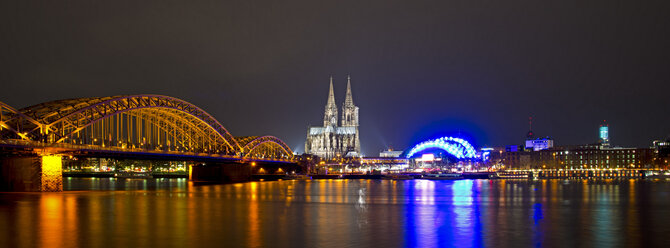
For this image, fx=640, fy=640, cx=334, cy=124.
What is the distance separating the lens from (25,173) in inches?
2352

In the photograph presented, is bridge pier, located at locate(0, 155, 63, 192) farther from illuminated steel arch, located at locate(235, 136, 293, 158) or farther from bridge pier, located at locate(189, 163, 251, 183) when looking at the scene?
illuminated steel arch, located at locate(235, 136, 293, 158)

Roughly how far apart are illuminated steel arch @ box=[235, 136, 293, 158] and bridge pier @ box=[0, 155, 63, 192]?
73.0 meters

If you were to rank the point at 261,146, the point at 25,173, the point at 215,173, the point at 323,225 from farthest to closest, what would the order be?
1. the point at 261,146
2. the point at 215,173
3. the point at 25,173
4. the point at 323,225

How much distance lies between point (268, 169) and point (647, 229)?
13876cm

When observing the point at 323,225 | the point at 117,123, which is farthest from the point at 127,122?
the point at 323,225

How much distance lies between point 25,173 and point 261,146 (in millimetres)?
103510

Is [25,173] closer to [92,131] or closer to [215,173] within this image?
[92,131]

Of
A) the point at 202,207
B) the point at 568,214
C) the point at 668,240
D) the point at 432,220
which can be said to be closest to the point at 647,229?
the point at 668,240

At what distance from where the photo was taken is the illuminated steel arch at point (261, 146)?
5515 inches

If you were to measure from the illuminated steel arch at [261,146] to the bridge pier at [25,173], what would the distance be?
239 feet

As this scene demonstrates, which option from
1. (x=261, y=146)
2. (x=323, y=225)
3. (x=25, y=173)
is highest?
(x=261, y=146)

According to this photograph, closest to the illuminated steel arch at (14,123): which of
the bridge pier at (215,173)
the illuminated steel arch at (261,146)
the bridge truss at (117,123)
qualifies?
the bridge truss at (117,123)

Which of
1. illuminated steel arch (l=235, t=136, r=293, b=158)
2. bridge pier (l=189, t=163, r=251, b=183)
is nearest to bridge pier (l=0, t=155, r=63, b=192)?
bridge pier (l=189, t=163, r=251, b=183)

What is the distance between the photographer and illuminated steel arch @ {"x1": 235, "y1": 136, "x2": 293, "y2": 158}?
14007 cm
